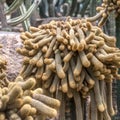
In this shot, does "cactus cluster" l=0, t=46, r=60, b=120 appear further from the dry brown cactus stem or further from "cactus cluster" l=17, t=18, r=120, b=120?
"cactus cluster" l=17, t=18, r=120, b=120

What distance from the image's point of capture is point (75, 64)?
266cm

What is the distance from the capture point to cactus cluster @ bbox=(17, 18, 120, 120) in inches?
102

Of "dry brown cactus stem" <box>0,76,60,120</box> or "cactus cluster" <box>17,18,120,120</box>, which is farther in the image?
"cactus cluster" <box>17,18,120,120</box>

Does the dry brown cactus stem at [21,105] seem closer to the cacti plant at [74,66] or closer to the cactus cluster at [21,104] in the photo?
the cactus cluster at [21,104]

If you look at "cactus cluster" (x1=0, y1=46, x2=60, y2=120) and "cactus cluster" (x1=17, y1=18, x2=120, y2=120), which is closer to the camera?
"cactus cluster" (x1=0, y1=46, x2=60, y2=120)

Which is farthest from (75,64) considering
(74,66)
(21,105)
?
(21,105)

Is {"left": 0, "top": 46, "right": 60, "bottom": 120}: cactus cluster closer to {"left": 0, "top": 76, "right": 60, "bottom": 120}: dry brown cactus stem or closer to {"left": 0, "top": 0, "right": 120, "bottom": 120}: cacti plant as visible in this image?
{"left": 0, "top": 76, "right": 60, "bottom": 120}: dry brown cactus stem

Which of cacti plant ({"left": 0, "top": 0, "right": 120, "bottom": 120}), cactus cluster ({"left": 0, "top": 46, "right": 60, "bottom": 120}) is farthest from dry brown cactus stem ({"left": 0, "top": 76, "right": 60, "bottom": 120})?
cacti plant ({"left": 0, "top": 0, "right": 120, "bottom": 120})

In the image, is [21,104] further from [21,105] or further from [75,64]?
[75,64]

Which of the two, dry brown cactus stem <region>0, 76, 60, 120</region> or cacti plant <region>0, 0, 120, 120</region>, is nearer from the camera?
dry brown cactus stem <region>0, 76, 60, 120</region>

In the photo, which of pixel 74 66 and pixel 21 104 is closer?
pixel 21 104

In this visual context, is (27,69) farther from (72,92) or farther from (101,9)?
(101,9)

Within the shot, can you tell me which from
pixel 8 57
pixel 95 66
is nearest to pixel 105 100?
pixel 95 66

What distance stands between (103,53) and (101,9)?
2.39ft
